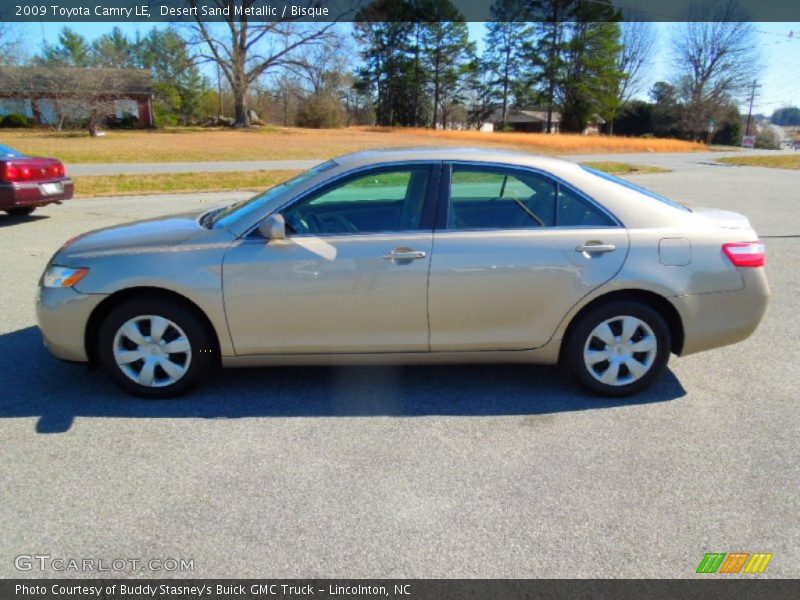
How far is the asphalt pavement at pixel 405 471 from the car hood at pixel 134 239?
95cm

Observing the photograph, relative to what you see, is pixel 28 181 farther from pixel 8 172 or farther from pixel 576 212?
pixel 576 212

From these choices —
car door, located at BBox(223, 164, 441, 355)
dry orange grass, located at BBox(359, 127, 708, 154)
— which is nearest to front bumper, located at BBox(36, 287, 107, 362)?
car door, located at BBox(223, 164, 441, 355)

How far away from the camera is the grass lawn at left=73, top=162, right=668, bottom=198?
48.1 ft

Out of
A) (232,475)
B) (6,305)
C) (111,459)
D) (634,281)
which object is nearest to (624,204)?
(634,281)

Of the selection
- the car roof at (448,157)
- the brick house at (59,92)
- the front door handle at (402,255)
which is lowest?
the front door handle at (402,255)

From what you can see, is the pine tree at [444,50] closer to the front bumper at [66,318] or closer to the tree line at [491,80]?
the tree line at [491,80]

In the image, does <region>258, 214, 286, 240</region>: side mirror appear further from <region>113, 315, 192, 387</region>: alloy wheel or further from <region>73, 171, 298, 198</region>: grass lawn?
<region>73, 171, 298, 198</region>: grass lawn

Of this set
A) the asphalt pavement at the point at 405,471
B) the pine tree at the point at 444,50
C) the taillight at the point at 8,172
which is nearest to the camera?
the asphalt pavement at the point at 405,471

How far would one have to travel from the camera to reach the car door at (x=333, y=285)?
353 centimetres

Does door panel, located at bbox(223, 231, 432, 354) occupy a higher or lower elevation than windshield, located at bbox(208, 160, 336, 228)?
lower

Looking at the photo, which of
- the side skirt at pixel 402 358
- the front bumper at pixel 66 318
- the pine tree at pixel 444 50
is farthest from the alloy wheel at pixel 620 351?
the pine tree at pixel 444 50

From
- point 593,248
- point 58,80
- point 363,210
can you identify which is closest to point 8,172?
point 363,210
